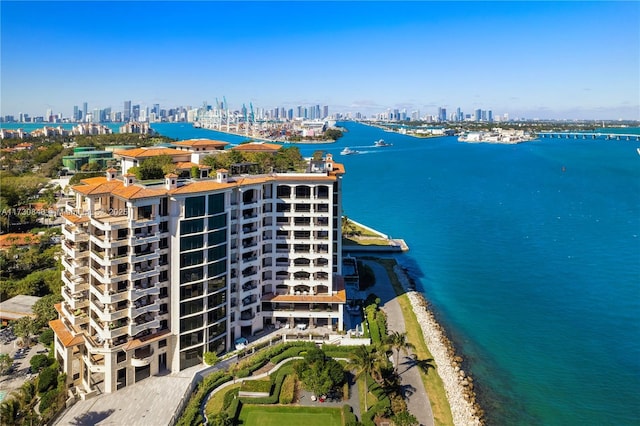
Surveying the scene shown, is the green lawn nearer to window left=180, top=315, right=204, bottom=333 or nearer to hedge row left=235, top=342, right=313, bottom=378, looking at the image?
hedge row left=235, top=342, right=313, bottom=378

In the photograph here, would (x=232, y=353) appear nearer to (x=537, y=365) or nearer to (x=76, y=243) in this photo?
(x=76, y=243)

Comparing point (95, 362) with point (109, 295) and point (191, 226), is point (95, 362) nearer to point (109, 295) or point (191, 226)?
point (109, 295)

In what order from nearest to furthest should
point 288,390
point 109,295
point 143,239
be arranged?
1. point 109,295
2. point 143,239
3. point 288,390

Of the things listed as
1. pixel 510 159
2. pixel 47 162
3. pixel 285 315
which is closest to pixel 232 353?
pixel 285 315

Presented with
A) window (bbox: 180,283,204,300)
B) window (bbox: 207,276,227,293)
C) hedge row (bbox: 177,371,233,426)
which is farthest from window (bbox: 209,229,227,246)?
hedge row (bbox: 177,371,233,426)

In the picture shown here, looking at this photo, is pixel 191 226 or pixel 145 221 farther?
pixel 191 226

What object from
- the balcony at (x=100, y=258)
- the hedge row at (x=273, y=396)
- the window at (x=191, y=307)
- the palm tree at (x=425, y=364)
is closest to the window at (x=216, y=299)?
the window at (x=191, y=307)

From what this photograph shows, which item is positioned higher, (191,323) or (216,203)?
(216,203)

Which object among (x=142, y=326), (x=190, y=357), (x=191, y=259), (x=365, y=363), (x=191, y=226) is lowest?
(x=190, y=357)

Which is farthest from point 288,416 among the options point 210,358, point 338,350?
point 338,350
